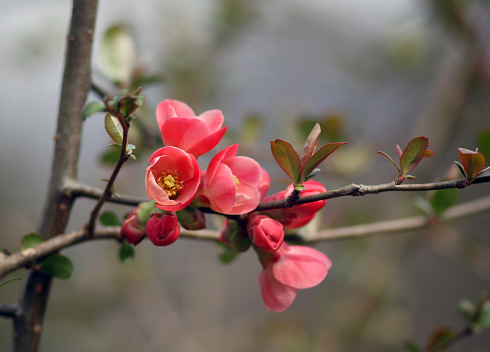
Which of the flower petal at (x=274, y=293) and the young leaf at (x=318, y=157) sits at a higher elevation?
the young leaf at (x=318, y=157)

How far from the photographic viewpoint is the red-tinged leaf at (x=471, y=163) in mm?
309

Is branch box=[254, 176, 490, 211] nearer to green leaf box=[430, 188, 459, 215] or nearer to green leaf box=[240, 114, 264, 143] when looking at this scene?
green leaf box=[430, 188, 459, 215]

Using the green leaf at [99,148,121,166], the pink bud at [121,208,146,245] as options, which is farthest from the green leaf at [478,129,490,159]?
the green leaf at [99,148,121,166]

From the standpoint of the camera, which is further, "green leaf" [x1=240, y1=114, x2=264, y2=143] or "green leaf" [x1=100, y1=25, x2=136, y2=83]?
"green leaf" [x1=240, y1=114, x2=264, y2=143]

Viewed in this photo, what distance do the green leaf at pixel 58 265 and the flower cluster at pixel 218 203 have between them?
0.35ft

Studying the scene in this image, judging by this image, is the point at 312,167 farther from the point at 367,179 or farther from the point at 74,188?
the point at 367,179

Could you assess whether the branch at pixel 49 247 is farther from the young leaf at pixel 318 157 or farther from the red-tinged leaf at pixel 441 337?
the red-tinged leaf at pixel 441 337

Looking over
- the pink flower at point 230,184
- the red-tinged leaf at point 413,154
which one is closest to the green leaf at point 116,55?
the pink flower at point 230,184

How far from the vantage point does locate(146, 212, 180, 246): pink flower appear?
32 centimetres

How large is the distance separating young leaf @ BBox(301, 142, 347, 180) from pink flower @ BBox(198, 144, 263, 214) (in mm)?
46

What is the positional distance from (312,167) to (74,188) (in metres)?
0.26

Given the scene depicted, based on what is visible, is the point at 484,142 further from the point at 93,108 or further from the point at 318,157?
the point at 93,108

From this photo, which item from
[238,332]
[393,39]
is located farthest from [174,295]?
[393,39]

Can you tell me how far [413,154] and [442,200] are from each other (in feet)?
0.81
